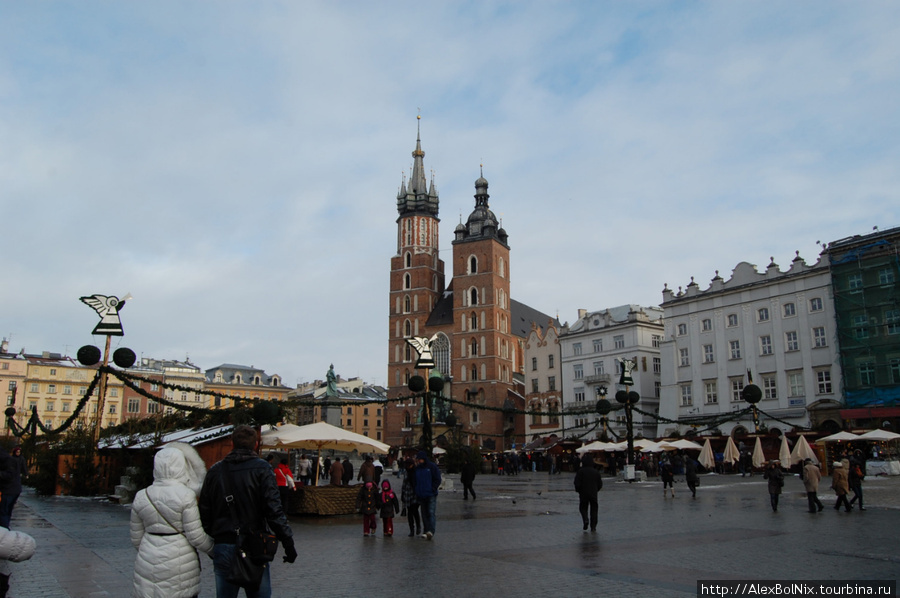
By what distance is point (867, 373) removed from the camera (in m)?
44.3

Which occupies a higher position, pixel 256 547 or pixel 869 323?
pixel 869 323

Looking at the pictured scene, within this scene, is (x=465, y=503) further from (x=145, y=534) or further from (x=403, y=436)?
(x=403, y=436)

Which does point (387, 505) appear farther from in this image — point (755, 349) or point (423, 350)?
point (755, 349)

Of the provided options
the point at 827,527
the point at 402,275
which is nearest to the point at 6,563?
the point at 827,527

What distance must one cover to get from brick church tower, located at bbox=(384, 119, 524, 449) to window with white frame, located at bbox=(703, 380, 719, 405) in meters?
29.9

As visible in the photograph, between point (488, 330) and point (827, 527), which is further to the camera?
point (488, 330)

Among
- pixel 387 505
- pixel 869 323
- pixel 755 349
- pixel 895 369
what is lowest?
pixel 387 505

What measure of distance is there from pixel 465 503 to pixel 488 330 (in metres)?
63.9

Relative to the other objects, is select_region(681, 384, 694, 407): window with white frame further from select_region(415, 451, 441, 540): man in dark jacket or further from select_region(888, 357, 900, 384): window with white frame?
select_region(415, 451, 441, 540): man in dark jacket

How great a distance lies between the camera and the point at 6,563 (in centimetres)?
491

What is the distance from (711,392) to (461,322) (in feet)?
127

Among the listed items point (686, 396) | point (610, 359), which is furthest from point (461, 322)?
point (686, 396)

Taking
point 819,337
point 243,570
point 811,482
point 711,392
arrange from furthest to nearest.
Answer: point 711,392
point 819,337
point 811,482
point 243,570

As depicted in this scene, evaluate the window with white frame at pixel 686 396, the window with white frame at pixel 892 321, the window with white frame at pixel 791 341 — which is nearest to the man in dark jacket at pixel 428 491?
the window with white frame at pixel 892 321
